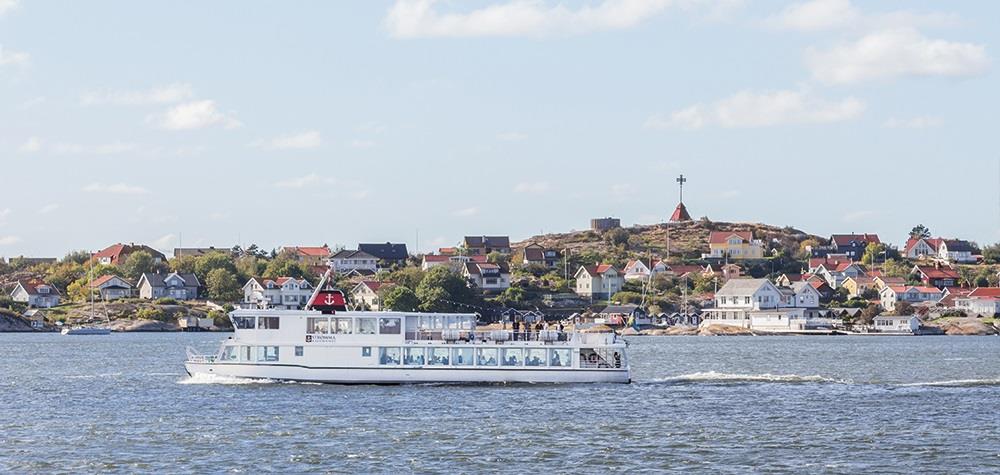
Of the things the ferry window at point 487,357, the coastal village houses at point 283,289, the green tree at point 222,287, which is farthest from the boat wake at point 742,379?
the green tree at point 222,287

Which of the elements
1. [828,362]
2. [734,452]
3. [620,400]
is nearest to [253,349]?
[620,400]

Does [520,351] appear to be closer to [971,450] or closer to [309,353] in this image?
[309,353]

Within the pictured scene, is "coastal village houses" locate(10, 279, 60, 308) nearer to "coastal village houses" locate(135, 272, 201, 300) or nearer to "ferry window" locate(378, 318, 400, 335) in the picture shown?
"coastal village houses" locate(135, 272, 201, 300)

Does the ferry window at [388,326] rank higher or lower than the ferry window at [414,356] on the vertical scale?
higher

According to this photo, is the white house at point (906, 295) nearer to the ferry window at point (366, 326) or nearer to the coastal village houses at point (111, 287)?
the coastal village houses at point (111, 287)

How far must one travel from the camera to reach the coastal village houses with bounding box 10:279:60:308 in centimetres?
19225

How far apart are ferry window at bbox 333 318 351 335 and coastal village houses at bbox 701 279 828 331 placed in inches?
4483

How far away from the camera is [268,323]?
2677 inches

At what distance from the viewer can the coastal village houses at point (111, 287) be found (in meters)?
192

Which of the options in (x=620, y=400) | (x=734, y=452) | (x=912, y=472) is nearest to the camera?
(x=912, y=472)

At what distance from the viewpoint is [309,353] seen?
67.8 m

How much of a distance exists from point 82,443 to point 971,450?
28465mm

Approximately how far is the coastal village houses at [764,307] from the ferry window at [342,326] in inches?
4483

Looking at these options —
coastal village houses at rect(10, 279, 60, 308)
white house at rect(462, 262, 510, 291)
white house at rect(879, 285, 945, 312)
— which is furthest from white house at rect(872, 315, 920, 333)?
coastal village houses at rect(10, 279, 60, 308)
